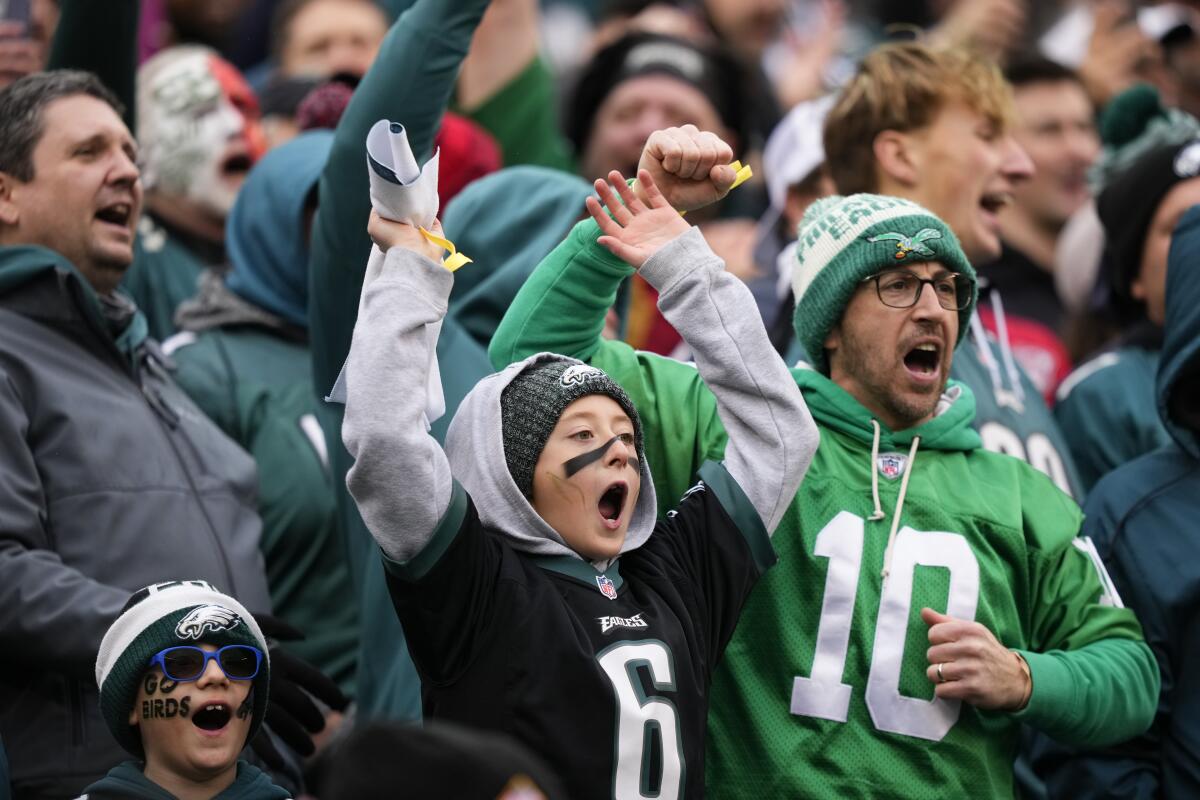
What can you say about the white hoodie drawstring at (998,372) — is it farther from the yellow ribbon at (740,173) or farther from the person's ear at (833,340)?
the yellow ribbon at (740,173)

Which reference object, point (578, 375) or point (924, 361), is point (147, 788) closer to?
point (578, 375)

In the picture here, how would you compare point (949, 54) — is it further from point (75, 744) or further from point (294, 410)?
point (75, 744)

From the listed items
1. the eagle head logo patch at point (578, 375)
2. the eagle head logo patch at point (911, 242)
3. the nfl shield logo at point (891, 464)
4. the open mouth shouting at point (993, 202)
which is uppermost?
the eagle head logo patch at point (911, 242)

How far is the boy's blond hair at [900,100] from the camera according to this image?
5586mm

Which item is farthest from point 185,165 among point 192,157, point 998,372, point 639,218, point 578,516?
point 578,516

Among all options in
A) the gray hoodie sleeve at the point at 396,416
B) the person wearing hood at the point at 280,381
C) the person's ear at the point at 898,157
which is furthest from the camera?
the person's ear at the point at 898,157

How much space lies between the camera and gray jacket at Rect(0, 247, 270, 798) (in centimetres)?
415

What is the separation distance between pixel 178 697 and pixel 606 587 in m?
0.87

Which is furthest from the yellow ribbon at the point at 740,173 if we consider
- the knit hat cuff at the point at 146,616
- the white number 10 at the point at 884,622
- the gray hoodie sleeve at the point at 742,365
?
the knit hat cuff at the point at 146,616

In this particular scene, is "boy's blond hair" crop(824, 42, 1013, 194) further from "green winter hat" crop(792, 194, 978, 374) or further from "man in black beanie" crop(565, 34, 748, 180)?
"man in black beanie" crop(565, 34, 748, 180)

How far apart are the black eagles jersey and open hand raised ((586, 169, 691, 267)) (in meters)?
0.69

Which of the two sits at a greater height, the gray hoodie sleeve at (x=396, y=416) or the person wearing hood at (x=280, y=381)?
the gray hoodie sleeve at (x=396, y=416)

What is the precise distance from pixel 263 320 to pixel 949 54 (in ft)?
6.98

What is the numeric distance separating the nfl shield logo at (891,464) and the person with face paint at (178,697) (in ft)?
4.62
